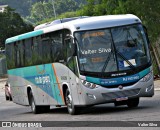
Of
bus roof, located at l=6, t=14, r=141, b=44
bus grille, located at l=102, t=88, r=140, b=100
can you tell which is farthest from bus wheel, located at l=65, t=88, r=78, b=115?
bus roof, located at l=6, t=14, r=141, b=44

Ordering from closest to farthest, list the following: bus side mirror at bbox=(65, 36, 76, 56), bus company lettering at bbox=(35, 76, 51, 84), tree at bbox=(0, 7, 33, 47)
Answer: bus side mirror at bbox=(65, 36, 76, 56), bus company lettering at bbox=(35, 76, 51, 84), tree at bbox=(0, 7, 33, 47)

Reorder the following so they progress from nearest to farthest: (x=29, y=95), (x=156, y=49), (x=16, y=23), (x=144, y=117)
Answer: (x=144, y=117)
(x=29, y=95)
(x=156, y=49)
(x=16, y=23)

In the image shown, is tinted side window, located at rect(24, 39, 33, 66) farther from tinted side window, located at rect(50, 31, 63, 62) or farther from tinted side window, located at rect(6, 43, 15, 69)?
tinted side window, located at rect(50, 31, 63, 62)

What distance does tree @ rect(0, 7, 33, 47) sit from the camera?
83.9 meters

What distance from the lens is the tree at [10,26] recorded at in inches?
3305

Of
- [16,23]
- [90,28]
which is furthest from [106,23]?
[16,23]

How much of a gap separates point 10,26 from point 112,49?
6603cm

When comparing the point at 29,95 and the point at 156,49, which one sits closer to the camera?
the point at 29,95

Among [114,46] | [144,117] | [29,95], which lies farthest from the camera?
[29,95]

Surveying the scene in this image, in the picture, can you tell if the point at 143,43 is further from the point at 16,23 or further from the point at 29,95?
the point at 16,23

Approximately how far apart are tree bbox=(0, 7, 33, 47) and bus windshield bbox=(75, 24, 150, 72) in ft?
210

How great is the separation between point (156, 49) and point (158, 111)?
18.5m

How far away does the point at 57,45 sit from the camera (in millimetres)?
21172

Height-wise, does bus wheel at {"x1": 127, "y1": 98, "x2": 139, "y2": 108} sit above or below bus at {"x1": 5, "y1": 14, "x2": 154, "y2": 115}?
below
